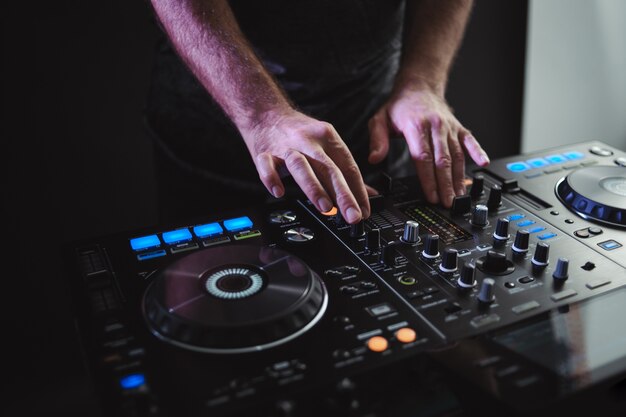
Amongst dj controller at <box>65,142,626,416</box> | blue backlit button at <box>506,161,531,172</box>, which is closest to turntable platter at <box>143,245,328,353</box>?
dj controller at <box>65,142,626,416</box>

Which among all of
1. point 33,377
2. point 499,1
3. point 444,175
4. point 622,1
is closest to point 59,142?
point 33,377

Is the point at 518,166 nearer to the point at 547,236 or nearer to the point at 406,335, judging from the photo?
the point at 547,236

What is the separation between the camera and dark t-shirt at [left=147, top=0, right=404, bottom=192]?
1.41 meters

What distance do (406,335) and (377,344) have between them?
42mm

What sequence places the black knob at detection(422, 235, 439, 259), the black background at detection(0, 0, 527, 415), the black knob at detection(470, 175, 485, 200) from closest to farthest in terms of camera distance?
the black knob at detection(422, 235, 439, 259) → the black knob at detection(470, 175, 485, 200) → the black background at detection(0, 0, 527, 415)

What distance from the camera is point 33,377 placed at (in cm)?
208

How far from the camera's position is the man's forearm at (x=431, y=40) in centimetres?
145

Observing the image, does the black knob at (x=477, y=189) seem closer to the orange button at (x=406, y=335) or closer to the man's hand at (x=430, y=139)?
the man's hand at (x=430, y=139)

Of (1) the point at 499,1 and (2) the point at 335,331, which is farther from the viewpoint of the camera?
(1) the point at 499,1

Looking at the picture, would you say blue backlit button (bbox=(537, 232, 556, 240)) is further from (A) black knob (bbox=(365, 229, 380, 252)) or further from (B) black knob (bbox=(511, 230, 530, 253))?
(A) black knob (bbox=(365, 229, 380, 252))

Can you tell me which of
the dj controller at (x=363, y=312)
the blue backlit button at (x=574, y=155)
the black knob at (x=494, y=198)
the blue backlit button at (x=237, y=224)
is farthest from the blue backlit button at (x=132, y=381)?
the blue backlit button at (x=574, y=155)

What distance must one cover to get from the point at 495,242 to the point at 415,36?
771 millimetres

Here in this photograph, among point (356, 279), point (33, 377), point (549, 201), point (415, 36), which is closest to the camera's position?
point (356, 279)

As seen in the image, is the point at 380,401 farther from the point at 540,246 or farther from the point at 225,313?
the point at 540,246
